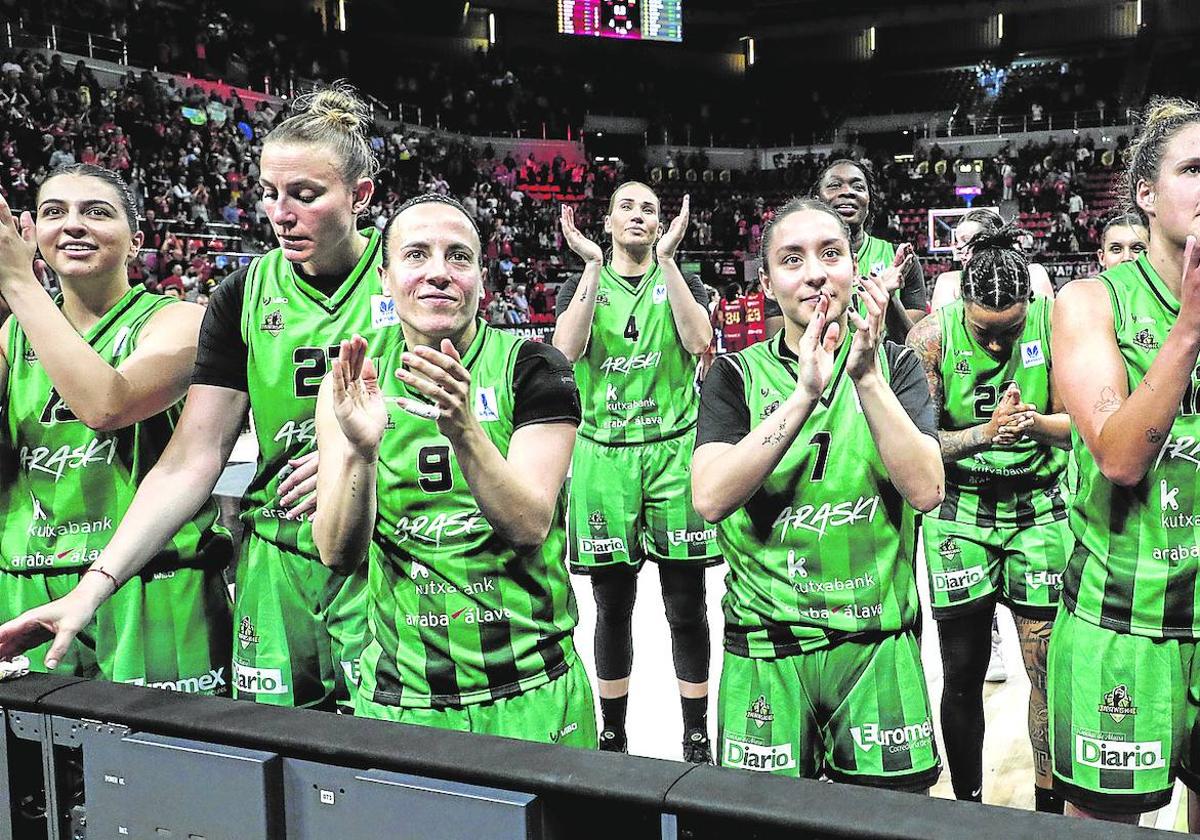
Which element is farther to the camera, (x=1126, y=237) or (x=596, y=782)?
(x=1126, y=237)

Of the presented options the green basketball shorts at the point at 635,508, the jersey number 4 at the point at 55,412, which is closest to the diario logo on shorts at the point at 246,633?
the jersey number 4 at the point at 55,412

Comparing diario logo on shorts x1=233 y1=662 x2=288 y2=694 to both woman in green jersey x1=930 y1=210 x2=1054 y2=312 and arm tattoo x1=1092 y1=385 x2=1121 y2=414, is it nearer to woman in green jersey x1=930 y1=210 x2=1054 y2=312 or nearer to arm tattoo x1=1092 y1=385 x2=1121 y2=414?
arm tattoo x1=1092 y1=385 x2=1121 y2=414

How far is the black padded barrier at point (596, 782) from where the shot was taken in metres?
→ 1.33

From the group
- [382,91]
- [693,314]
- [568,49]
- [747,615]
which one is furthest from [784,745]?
[568,49]

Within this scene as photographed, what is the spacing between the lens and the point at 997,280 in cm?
332

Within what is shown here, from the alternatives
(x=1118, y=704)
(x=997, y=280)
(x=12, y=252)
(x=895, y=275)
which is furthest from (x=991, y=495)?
(x=12, y=252)

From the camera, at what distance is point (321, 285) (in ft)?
8.22

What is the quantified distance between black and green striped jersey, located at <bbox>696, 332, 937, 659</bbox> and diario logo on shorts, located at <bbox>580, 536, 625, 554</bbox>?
5.93 ft

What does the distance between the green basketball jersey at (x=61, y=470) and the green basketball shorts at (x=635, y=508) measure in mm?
1879

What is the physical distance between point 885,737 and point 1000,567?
1230 mm

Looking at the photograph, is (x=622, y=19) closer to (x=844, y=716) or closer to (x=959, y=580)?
(x=959, y=580)

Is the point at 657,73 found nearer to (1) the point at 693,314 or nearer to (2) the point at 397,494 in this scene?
(1) the point at 693,314

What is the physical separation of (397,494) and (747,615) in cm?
79

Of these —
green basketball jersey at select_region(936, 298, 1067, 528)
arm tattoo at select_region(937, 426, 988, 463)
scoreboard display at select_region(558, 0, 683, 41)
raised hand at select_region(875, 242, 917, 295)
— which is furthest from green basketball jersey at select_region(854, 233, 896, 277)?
scoreboard display at select_region(558, 0, 683, 41)
